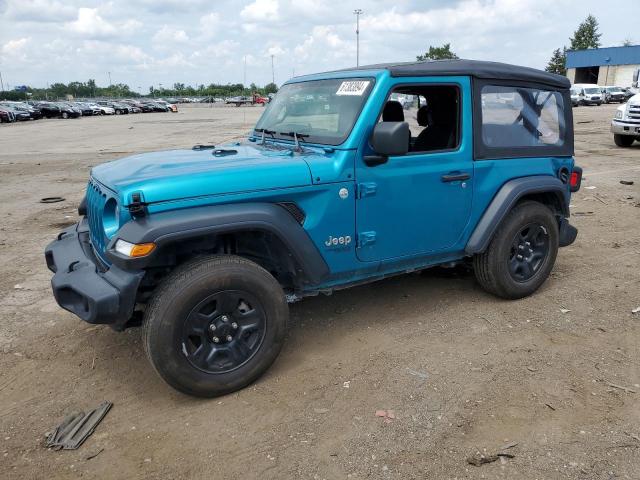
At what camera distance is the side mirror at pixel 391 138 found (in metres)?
3.24

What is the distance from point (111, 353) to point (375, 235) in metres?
2.05

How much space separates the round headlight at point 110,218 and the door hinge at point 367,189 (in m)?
1.51

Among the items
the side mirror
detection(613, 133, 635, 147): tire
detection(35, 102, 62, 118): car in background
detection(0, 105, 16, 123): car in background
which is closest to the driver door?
the side mirror

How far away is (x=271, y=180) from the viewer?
10.2ft

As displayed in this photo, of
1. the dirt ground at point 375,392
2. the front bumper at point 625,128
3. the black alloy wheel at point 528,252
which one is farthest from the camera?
the front bumper at point 625,128

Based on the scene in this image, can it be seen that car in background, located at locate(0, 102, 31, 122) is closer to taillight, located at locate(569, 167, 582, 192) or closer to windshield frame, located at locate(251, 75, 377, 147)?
windshield frame, located at locate(251, 75, 377, 147)

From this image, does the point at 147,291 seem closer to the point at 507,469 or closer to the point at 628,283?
the point at 507,469

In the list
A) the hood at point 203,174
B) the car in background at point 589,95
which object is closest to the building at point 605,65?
the car in background at point 589,95

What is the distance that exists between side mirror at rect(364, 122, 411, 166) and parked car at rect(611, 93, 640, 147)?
1258 centimetres

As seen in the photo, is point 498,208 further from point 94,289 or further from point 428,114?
point 94,289

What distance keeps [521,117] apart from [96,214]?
3.34 metres

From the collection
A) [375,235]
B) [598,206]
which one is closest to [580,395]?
[375,235]

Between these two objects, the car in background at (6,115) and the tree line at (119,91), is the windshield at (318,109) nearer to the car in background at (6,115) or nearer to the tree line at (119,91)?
the car in background at (6,115)

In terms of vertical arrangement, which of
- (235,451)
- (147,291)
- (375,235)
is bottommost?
(235,451)
